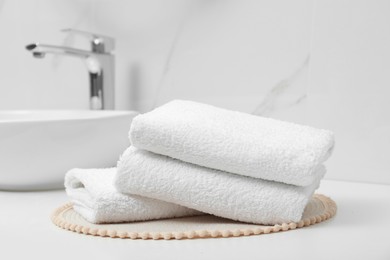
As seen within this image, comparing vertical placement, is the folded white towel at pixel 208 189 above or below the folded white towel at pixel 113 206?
above

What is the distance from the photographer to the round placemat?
0.65 m

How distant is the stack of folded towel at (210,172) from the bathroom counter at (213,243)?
47mm

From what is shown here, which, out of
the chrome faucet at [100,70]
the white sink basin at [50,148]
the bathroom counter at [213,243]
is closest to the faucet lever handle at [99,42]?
the chrome faucet at [100,70]

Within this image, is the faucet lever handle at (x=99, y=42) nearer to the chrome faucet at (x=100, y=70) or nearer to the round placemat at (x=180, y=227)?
the chrome faucet at (x=100, y=70)

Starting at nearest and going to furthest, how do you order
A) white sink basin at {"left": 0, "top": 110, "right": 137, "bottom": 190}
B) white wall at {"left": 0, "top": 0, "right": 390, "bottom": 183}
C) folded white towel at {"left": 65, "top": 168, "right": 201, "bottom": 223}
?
folded white towel at {"left": 65, "top": 168, "right": 201, "bottom": 223} < white sink basin at {"left": 0, "top": 110, "right": 137, "bottom": 190} < white wall at {"left": 0, "top": 0, "right": 390, "bottom": 183}

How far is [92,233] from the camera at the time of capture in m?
0.66

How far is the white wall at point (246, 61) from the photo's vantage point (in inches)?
41.4

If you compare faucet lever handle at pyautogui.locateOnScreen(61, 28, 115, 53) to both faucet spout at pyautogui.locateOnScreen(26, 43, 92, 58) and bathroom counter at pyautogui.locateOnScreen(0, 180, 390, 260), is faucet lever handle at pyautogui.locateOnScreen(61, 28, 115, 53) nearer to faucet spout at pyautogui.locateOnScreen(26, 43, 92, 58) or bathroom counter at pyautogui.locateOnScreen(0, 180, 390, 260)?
faucet spout at pyautogui.locateOnScreen(26, 43, 92, 58)

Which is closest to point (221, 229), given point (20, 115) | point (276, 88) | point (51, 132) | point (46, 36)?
point (51, 132)

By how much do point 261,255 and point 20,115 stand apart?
35.5 inches

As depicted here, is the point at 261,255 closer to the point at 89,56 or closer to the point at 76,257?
the point at 76,257

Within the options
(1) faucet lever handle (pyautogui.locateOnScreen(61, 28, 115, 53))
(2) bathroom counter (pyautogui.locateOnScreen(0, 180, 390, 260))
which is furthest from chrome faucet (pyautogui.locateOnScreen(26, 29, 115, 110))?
(2) bathroom counter (pyautogui.locateOnScreen(0, 180, 390, 260))

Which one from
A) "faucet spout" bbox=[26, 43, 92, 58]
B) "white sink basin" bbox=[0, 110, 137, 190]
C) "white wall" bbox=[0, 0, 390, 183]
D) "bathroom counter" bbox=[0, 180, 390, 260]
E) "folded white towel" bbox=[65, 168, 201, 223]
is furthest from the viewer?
"faucet spout" bbox=[26, 43, 92, 58]

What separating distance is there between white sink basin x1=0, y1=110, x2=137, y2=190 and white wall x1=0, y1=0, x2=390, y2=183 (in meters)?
0.32
